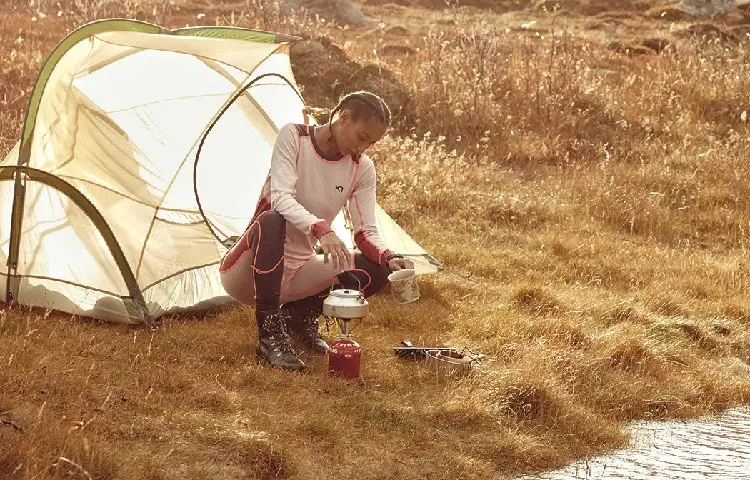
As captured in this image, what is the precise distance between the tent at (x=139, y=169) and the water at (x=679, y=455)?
2.61 meters

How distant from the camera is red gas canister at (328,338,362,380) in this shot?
5264 mm

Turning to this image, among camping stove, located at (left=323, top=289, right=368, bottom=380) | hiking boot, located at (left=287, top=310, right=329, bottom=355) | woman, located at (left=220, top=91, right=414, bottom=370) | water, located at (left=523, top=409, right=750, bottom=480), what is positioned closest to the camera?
water, located at (left=523, top=409, right=750, bottom=480)

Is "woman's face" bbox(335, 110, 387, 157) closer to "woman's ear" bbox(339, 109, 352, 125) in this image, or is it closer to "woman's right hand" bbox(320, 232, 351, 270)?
"woman's ear" bbox(339, 109, 352, 125)

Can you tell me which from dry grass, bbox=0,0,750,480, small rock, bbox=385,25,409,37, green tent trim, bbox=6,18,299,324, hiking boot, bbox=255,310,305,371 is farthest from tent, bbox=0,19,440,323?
small rock, bbox=385,25,409,37

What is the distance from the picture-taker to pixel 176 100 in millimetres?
7223

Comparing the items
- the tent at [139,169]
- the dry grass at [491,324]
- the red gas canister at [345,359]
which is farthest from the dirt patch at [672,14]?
the red gas canister at [345,359]

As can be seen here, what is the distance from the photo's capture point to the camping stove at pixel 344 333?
5008mm

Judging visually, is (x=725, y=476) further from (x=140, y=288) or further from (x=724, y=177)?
(x=724, y=177)

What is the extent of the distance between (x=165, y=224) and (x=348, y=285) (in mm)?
1752

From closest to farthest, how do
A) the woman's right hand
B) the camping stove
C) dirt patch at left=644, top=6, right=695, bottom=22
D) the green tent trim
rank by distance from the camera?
the woman's right hand → the camping stove → the green tent trim → dirt patch at left=644, top=6, right=695, bottom=22

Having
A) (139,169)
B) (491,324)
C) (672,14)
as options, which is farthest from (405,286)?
(672,14)

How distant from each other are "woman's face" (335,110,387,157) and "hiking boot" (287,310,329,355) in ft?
3.49

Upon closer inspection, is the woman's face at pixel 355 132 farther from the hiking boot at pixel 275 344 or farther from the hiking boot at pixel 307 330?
the hiking boot at pixel 307 330

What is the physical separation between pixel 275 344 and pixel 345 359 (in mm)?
394
